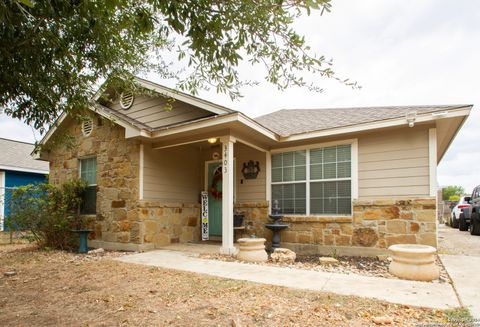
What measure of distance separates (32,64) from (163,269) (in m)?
3.43

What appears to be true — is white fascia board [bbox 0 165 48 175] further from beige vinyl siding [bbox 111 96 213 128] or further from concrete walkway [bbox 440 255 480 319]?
concrete walkway [bbox 440 255 480 319]

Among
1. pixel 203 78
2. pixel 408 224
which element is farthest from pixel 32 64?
pixel 408 224

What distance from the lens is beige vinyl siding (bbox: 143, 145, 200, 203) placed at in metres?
7.42

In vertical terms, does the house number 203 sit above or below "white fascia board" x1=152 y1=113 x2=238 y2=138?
below

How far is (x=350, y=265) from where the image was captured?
5.56m

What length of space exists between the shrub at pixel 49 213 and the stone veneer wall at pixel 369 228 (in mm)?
4778

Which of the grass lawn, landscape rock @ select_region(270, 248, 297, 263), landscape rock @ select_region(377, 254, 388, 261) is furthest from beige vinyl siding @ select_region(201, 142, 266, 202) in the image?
the grass lawn

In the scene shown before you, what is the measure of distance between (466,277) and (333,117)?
14.4 feet

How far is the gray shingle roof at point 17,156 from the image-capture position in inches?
517

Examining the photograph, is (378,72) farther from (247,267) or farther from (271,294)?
(271,294)

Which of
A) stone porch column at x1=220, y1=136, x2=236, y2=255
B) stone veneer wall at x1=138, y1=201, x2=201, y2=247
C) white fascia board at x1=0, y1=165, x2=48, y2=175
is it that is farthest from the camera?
white fascia board at x1=0, y1=165, x2=48, y2=175

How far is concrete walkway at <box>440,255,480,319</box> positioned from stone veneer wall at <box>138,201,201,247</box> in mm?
5572

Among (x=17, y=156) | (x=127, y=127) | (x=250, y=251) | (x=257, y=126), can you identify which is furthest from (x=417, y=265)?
(x=17, y=156)

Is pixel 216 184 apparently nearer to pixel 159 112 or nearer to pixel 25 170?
pixel 159 112
